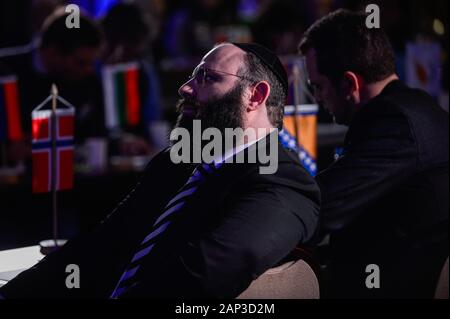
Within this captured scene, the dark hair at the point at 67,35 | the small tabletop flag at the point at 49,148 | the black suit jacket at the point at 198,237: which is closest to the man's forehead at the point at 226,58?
the black suit jacket at the point at 198,237

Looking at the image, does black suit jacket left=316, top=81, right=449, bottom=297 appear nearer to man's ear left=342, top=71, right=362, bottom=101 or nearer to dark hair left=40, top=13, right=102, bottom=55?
man's ear left=342, top=71, right=362, bottom=101

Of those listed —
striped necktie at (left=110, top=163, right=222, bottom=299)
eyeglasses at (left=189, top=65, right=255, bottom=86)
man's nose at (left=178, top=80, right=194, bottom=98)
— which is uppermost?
eyeglasses at (left=189, top=65, right=255, bottom=86)

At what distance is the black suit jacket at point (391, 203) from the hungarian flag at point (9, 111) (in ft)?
7.31

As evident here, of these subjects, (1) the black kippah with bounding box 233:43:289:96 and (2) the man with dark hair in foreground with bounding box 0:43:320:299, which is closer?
(2) the man with dark hair in foreground with bounding box 0:43:320:299

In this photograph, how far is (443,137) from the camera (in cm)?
261

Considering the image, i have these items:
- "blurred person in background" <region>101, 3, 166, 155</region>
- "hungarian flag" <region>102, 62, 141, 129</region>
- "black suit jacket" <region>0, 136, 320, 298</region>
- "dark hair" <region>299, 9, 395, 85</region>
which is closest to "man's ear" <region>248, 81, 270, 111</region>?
"black suit jacket" <region>0, 136, 320, 298</region>

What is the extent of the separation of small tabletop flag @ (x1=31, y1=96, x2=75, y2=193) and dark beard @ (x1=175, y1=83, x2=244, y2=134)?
0.72 metres

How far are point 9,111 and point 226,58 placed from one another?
85.0 inches

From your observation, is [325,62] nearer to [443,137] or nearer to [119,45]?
[443,137]

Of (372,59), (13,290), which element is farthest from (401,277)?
(13,290)

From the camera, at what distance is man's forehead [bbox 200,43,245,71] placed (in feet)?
7.88

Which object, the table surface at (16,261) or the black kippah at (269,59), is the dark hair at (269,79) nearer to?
the black kippah at (269,59)

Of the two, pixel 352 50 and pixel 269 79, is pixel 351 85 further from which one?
pixel 269 79

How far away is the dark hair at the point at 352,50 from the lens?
278 cm
